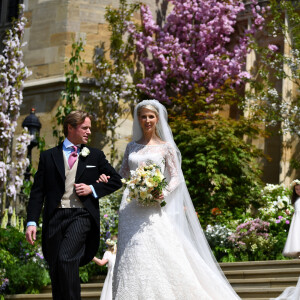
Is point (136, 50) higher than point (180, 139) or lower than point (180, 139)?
higher

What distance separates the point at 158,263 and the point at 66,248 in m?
1.38

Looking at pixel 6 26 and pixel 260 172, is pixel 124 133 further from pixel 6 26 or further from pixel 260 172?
pixel 6 26

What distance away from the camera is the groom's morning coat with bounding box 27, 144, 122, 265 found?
19.7 feet

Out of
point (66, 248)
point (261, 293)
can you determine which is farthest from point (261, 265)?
point (66, 248)

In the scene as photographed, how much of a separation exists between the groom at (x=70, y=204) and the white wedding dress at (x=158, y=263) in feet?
3.04

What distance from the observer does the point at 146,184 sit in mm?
7051

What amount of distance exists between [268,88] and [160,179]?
32.9 feet

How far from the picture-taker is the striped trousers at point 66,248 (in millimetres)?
5742

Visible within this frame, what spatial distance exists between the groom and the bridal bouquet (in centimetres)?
79

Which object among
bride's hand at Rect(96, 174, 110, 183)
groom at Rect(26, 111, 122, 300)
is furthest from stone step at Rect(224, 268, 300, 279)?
bride's hand at Rect(96, 174, 110, 183)

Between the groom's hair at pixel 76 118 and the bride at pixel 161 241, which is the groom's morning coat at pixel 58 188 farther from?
the bride at pixel 161 241

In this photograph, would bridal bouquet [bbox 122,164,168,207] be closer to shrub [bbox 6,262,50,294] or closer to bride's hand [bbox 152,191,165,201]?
bride's hand [bbox 152,191,165,201]

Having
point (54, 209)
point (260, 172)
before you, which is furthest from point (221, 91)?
point (54, 209)

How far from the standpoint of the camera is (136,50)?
699 inches
